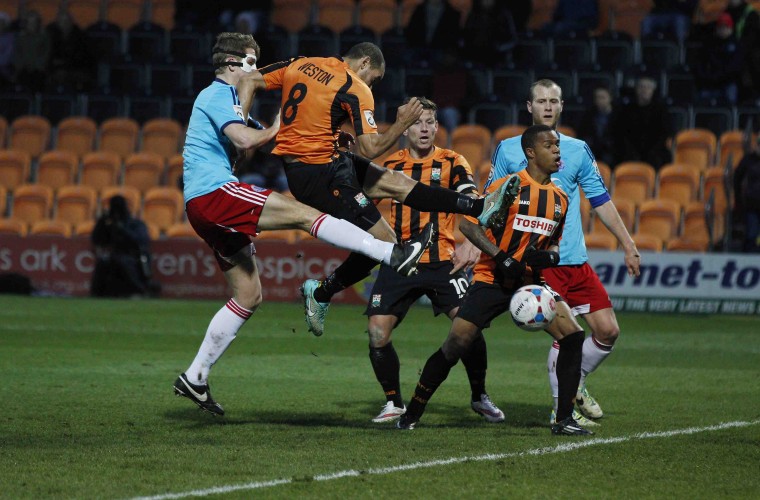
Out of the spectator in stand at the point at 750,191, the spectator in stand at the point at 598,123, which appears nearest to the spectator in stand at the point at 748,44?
the spectator in stand at the point at 750,191

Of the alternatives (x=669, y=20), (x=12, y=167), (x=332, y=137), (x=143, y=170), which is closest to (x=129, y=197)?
(x=143, y=170)

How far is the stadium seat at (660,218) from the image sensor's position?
704 inches

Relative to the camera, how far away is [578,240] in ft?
27.3

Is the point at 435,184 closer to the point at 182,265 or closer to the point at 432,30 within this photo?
the point at 182,265

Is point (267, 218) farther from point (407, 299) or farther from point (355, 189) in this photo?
point (407, 299)

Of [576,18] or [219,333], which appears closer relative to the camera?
[219,333]

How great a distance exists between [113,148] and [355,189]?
13.9m

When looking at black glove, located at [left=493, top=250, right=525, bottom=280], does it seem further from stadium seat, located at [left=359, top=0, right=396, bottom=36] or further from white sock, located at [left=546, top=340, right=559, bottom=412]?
stadium seat, located at [left=359, top=0, right=396, bottom=36]

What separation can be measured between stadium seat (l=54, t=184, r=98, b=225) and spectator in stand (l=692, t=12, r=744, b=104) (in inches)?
396

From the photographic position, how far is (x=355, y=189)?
26.4ft

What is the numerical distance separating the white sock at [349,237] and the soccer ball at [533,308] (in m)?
0.85

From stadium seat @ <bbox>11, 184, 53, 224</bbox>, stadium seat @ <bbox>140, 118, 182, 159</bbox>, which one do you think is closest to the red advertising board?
stadium seat @ <bbox>11, 184, 53, 224</bbox>

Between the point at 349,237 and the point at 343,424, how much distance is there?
1.43 metres

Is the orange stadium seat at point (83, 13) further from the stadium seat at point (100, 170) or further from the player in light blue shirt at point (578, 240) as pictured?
the player in light blue shirt at point (578, 240)
